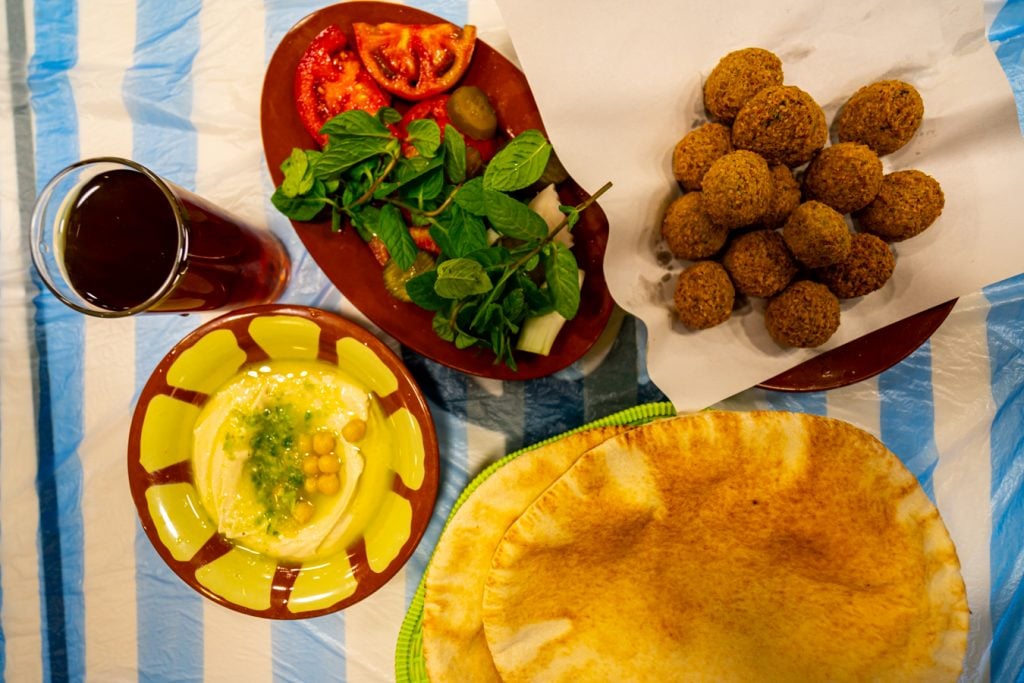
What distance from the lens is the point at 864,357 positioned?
4.77 feet

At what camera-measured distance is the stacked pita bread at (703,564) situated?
126 cm

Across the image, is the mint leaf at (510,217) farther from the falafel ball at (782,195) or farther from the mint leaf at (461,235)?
the falafel ball at (782,195)

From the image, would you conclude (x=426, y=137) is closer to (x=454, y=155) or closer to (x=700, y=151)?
(x=454, y=155)

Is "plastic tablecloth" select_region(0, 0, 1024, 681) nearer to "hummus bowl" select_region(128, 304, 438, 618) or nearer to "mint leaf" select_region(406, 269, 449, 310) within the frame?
"hummus bowl" select_region(128, 304, 438, 618)

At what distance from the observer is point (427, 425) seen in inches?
55.7

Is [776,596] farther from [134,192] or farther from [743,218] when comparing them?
[134,192]

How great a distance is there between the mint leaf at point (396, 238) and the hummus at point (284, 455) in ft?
1.14

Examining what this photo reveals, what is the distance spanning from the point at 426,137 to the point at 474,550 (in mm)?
819

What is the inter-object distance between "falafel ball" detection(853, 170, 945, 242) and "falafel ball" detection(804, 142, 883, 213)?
0.03 meters

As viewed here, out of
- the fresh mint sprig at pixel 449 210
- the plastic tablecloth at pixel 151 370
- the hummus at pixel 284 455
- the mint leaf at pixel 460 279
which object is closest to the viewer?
the mint leaf at pixel 460 279

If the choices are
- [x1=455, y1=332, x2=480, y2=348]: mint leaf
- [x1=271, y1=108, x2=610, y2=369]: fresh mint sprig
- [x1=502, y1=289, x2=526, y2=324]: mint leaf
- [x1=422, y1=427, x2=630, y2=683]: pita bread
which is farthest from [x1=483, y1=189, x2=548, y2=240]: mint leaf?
[x1=422, y1=427, x2=630, y2=683]: pita bread

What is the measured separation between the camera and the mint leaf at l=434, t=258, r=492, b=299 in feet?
3.81

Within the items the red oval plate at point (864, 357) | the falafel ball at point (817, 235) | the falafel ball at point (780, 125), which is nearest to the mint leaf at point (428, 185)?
the falafel ball at point (780, 125)

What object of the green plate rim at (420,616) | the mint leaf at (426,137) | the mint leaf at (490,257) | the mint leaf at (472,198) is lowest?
the green plate rim at (420,616)
